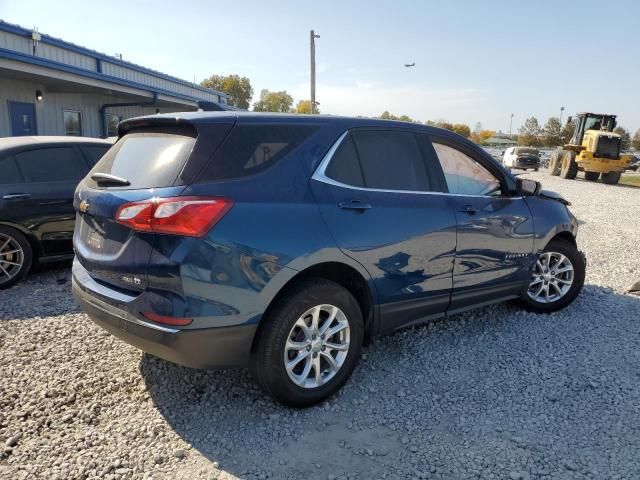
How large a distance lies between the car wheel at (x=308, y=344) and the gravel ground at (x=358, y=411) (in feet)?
0.59

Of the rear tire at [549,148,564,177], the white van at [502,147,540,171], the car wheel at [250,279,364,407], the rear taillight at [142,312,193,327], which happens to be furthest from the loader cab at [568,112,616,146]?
the rear taillight at [142,312,193,327]

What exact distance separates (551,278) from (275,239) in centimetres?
324

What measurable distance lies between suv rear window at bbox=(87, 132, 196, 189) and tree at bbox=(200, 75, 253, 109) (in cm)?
8409

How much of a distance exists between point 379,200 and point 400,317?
2.84 feet

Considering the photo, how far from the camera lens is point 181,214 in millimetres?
2500

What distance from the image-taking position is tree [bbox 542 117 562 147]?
243ft

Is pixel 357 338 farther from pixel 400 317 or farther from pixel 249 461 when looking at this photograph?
pixel 249 461

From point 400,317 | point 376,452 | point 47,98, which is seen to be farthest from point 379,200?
point 47,98

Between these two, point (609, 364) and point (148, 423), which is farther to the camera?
point (609, 364)

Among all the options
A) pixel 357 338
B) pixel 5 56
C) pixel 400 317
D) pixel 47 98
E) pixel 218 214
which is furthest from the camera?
pixel 47 98

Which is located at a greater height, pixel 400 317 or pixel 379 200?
pixel 379 200

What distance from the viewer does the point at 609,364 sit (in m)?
3.71

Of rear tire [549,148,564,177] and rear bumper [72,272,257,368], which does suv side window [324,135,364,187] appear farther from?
rear tire [549,148,564,177]

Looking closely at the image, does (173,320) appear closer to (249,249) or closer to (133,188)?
(249,249)
